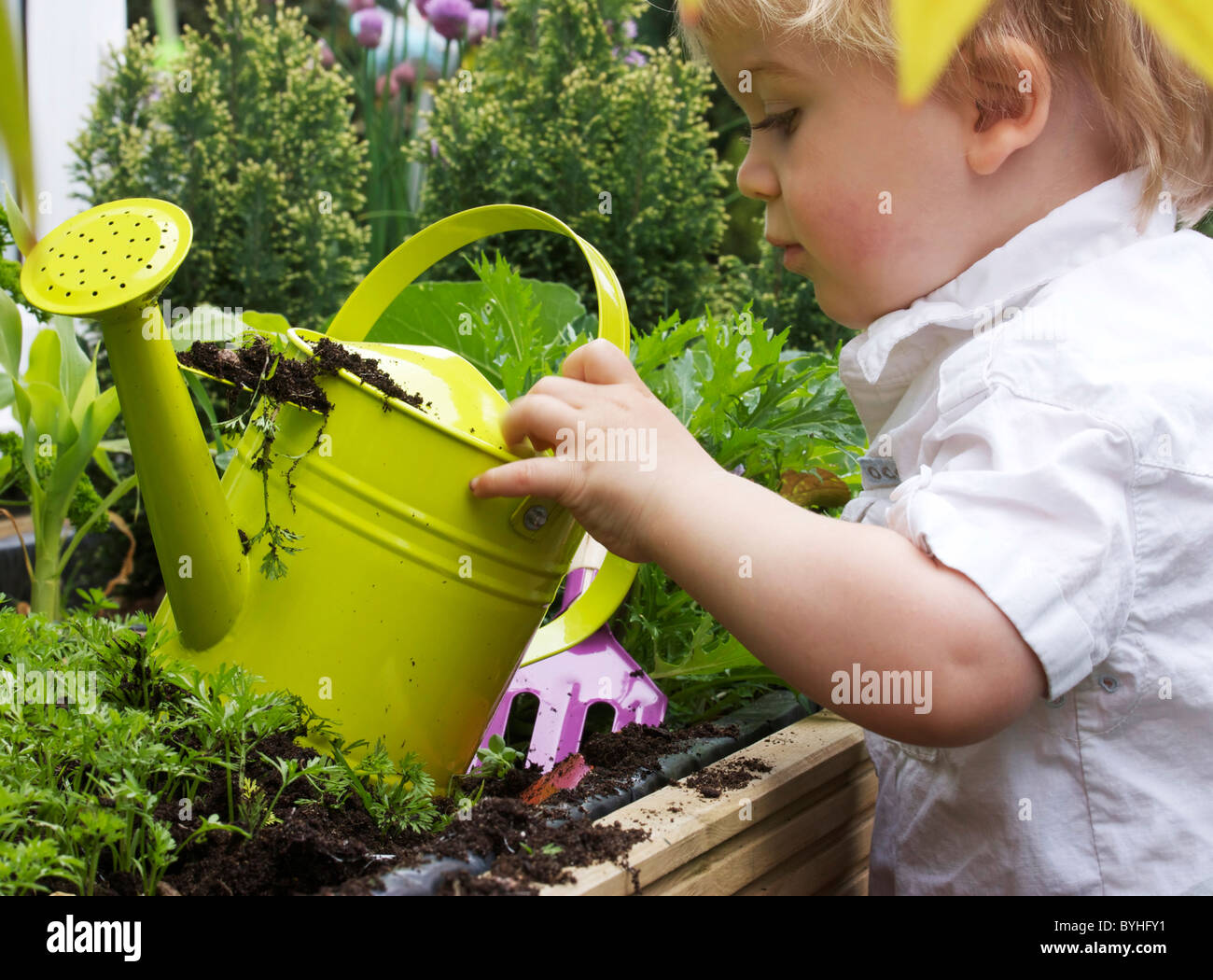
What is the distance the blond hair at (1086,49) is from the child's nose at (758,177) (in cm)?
11

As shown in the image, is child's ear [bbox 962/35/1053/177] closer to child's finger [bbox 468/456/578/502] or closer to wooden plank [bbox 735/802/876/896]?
child's finger [bbox 468/456/578/502]

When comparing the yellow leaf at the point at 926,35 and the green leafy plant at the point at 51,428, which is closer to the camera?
the yellow leaf at the point at 926,35

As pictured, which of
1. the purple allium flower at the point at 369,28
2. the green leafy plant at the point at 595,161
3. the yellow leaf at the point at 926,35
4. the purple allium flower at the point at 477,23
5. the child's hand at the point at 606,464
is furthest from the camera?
the purple allium flower at the point at 477,23

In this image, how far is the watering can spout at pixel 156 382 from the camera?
66 cm

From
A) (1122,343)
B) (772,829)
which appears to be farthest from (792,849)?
(1122,343)

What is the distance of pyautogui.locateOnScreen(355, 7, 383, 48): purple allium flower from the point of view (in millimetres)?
2963

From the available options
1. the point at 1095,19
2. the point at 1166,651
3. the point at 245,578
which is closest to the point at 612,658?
the point at 245,578

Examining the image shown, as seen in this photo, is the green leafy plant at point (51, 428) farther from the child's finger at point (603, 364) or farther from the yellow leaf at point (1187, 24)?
the yellow leaf at point (1187, 24)

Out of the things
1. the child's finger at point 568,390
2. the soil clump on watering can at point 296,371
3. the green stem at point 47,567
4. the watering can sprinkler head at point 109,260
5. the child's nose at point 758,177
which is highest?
the child's nose at point 758,177

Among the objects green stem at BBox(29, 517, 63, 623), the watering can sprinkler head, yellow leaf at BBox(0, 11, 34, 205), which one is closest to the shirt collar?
the watering can sprinkler head

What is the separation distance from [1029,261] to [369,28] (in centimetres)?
270

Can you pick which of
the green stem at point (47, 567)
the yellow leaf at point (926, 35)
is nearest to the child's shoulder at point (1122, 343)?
the yellow leaf at point (926, 35)

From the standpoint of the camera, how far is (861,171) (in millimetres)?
831
